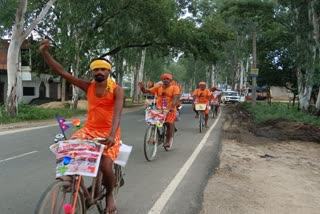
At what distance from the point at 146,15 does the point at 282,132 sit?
14.8 metres

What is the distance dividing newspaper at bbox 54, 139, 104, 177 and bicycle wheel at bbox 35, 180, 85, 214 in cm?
15

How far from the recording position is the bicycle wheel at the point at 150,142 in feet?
31.7

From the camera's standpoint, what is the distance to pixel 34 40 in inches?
1414

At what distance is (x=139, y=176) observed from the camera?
321 inches

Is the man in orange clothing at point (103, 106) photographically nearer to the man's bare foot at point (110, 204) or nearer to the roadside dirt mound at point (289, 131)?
the man's bare foot at point (110, 204)

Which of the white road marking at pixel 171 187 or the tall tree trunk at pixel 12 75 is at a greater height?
the tall tree trunk at pixel 12 75

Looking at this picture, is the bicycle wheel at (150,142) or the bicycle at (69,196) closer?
the bicycle at (69,196)

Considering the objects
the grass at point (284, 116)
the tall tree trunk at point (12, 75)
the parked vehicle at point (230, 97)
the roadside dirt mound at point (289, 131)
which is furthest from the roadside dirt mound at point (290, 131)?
the parked vehicle at point (230, 97)

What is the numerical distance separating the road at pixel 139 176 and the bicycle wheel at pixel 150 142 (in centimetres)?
18

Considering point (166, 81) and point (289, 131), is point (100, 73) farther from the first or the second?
point (289, 131)

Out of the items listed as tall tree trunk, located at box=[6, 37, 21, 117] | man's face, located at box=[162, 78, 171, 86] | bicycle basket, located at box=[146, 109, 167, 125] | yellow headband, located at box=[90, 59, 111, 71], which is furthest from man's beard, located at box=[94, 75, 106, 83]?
tall tree trunk, located at box=[6, 37, 21, 117]

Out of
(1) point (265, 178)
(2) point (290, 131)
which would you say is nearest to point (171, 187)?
(1) point (265, 178)

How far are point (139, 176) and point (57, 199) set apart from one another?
4169 mm

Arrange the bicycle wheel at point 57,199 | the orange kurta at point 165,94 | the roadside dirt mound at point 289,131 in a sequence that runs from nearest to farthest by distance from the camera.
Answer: the bicycle wheel at point 57,199 < the orange kurta at point 165,94 < the roadside dirt mound at point 289,131
